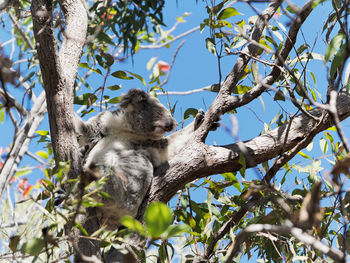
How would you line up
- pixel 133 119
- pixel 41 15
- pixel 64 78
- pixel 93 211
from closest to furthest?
pixel 41 15
pixel 64 78
pixel 93 211
pixel 133 119

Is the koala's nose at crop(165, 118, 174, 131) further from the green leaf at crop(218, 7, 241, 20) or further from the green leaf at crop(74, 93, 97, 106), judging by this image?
the green leaf at crop(218, 7, 241, 20)

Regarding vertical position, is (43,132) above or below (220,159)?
above

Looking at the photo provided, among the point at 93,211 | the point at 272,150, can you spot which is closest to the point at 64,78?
the point at 93,211

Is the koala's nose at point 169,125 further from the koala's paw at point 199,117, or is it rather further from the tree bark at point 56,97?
the tree bark at point 56,97

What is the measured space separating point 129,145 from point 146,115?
0.31 m

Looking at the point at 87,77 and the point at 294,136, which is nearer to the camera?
the point at 294,136

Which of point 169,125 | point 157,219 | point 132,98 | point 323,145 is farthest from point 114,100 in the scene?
point 157,219

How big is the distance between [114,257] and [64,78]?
3.45 feet

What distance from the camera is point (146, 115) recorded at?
3.21 m

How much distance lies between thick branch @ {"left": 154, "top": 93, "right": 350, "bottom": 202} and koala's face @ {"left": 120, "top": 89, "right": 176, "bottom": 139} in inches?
23.6

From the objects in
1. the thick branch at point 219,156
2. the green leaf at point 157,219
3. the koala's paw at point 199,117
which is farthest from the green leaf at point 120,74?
the green leaf at point 157,219

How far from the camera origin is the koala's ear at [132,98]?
127 inches

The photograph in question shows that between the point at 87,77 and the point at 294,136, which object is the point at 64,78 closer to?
the point at 294,136

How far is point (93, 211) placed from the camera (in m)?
2.41
